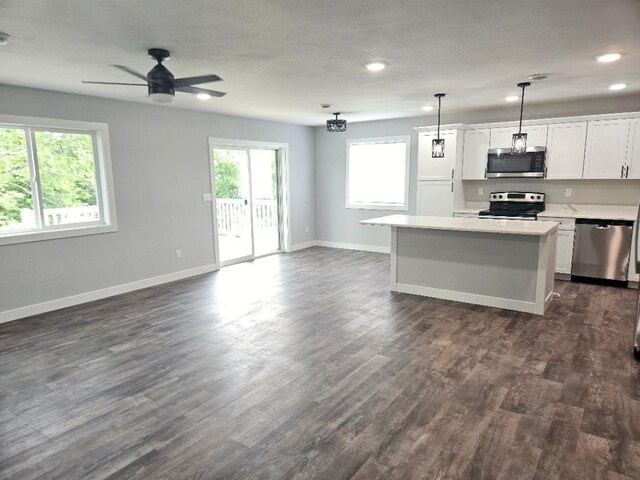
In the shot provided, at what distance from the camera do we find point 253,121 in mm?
6746

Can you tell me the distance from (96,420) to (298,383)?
128cm

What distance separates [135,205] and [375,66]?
355 cm

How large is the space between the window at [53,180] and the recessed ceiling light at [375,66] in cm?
330

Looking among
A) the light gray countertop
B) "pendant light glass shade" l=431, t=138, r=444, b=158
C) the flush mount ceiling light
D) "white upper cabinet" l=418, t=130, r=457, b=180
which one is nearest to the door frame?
the flush mount ceiling light

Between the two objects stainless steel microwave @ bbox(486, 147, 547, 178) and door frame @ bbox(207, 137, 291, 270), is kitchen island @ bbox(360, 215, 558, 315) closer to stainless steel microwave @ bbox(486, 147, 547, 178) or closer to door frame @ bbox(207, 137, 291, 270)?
stainless steel microwave @ bbox(486, 147, 547, 178)

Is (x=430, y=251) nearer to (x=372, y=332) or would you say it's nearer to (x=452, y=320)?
(x=452, y=320)

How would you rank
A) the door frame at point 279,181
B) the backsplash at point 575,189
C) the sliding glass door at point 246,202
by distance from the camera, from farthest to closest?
the sliding glass door at point 246,202
the door frame at point 279,181
the backsplash at point 575,189

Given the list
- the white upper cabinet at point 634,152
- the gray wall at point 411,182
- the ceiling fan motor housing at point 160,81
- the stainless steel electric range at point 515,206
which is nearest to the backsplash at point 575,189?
the gray wall at point 411,182

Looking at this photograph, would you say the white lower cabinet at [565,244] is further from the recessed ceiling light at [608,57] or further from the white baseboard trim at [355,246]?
the white baseboard trim at [355,246]

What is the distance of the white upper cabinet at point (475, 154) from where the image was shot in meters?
5.96

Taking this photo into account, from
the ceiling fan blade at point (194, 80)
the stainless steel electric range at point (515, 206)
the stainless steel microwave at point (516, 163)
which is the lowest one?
the stainless steel electric range at point (515, 206)

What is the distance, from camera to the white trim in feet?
13.8

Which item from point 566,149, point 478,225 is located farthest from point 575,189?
point 478,225

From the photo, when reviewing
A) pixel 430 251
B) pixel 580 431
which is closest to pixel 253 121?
pixel 430 251
